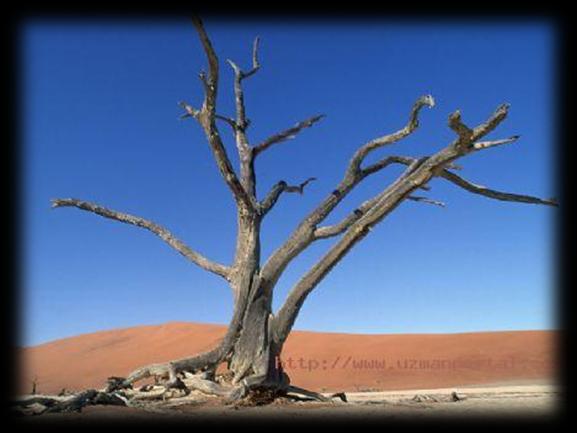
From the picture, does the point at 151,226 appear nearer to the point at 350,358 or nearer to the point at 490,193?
the point at 490,193

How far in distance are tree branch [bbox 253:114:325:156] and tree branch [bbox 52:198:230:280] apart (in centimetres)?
215

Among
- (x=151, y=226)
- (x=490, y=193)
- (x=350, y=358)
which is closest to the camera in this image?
(x=490, y=193)

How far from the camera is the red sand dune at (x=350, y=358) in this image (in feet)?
88.0

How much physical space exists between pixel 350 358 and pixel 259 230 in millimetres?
21953

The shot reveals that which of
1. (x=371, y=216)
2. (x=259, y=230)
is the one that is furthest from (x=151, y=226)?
(x=371, y=216)

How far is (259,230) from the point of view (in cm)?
1170

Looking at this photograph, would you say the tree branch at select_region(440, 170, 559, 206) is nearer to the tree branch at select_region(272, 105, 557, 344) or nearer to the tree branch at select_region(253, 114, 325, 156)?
the tree branch at select_region(272, 105, 557, 344)

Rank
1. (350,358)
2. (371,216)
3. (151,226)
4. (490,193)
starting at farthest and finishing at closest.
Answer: (350,358)
(151,226)
(490,193)
(371,216)

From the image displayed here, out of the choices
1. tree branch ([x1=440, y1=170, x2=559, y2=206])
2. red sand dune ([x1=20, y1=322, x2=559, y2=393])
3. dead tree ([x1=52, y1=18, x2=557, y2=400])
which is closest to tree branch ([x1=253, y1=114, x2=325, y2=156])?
dead tree ([x1=52, y1=18, x2=557, y2=400])

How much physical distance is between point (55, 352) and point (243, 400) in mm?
35406

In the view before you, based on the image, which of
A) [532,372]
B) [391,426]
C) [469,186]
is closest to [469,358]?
[532,372]

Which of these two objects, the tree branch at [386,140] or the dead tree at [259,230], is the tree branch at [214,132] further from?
the tree branch at [386,140]

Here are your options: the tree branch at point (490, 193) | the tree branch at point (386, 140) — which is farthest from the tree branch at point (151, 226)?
the tree branch at point (490, 193)

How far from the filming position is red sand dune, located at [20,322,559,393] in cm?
2683
